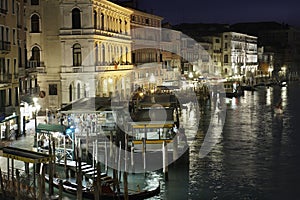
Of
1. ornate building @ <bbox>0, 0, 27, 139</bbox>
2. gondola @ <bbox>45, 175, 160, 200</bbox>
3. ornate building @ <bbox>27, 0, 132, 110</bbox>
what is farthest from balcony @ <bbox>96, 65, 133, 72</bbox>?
gondola @ <bbox>45, 175, 160, 200</bbox>

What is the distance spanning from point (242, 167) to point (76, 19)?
36.5ft

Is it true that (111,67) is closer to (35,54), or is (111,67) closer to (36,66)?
(35,54)

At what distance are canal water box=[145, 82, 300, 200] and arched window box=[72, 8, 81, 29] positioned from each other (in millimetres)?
6520

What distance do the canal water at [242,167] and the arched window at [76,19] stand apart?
652 centimetres

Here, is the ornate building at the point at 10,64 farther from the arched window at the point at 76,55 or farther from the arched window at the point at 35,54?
the arched window at the point at 76,55

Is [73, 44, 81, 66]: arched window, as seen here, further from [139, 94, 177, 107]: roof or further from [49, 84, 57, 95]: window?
[139, 94, 177, 107]: roof

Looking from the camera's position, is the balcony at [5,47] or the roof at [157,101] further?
the roof at [157,101]

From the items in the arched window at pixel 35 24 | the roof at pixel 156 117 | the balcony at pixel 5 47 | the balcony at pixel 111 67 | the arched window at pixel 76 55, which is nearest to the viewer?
the balcony at pixel 5 47

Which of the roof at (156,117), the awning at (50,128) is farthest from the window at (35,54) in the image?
the awning at (50,128)

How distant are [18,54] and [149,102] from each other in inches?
329

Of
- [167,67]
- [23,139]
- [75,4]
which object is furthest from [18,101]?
[167,67]

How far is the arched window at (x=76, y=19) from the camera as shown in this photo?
22938 mm

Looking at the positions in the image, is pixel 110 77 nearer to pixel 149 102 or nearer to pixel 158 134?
pixel 149 102

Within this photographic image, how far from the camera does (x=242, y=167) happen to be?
15.1 metres
